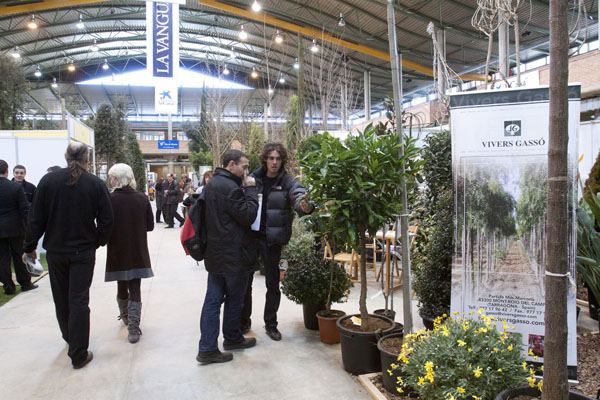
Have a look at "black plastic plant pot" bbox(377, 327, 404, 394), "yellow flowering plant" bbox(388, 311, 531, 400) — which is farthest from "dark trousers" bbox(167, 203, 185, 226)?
"yellow flowering plant" bbox(388, 311, 531, 400)

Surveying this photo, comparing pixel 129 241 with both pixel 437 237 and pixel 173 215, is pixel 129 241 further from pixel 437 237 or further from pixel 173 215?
pixel 173 215

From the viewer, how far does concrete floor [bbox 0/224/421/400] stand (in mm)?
2775

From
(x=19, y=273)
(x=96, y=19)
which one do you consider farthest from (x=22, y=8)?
(x=19, y=273)

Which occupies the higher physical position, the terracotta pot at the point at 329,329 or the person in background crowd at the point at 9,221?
the person in background crowd at the point at 9,221

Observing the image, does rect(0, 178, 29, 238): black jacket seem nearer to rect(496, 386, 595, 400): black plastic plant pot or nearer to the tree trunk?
rect(496, 386, 595, 400): black plastic plant pot

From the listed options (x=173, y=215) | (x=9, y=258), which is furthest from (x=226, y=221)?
(x=173, y=215)

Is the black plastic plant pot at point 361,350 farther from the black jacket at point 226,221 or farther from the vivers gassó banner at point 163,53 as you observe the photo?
the vivers gassó banner at point 163,53

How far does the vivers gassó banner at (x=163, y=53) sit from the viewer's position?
368 inches

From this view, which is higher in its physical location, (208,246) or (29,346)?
(208,246)

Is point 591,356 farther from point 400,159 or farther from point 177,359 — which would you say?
point 177,359

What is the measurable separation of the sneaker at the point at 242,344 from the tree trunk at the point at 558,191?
2.34 meters

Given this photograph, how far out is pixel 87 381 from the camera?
115 inches

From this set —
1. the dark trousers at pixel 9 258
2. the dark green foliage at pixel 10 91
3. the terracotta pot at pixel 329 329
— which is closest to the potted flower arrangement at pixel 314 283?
the terracotta pot at pixel 329 329

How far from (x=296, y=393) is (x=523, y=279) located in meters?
1.55
